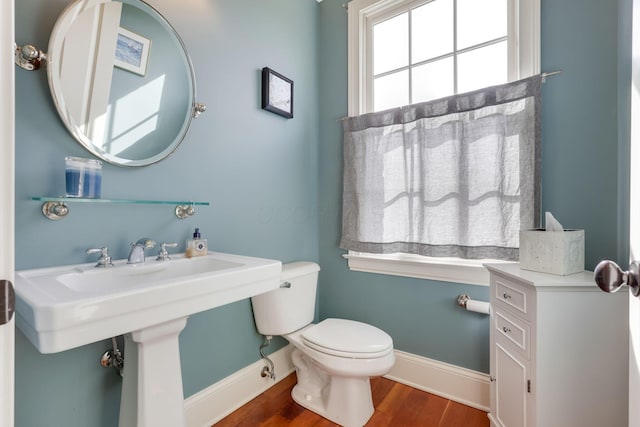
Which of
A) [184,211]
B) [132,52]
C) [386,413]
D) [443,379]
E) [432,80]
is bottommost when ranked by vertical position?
[386,413]

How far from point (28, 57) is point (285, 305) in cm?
139

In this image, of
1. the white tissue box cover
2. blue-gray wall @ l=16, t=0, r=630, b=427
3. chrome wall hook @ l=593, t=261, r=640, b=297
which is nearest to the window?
blue-gray wall @ l=16, t=0, r=630, b=427

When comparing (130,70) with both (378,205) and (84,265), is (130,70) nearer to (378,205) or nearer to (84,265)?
(84,265)

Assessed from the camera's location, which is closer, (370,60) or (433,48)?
(433,48)

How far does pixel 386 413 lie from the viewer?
1.47m

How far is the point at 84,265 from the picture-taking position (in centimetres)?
100

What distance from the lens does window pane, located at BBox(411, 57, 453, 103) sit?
163 centimetres

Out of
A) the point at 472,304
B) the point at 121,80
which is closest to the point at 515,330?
the point at 472,304

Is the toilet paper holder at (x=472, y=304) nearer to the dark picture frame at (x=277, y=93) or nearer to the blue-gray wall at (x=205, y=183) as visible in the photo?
the blue-gray wall at (x=205, y=183)

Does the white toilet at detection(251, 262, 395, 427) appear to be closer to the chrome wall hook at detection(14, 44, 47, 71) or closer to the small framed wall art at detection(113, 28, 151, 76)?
the small framed wall art at detection(113, 28, 151, 76)

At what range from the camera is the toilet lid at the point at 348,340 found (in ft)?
4.29

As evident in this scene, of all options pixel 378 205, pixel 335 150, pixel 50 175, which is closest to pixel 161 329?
pixel 50 175

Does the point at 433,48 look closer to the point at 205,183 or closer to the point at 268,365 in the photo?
the point at 205,183

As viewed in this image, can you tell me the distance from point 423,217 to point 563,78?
88cm
